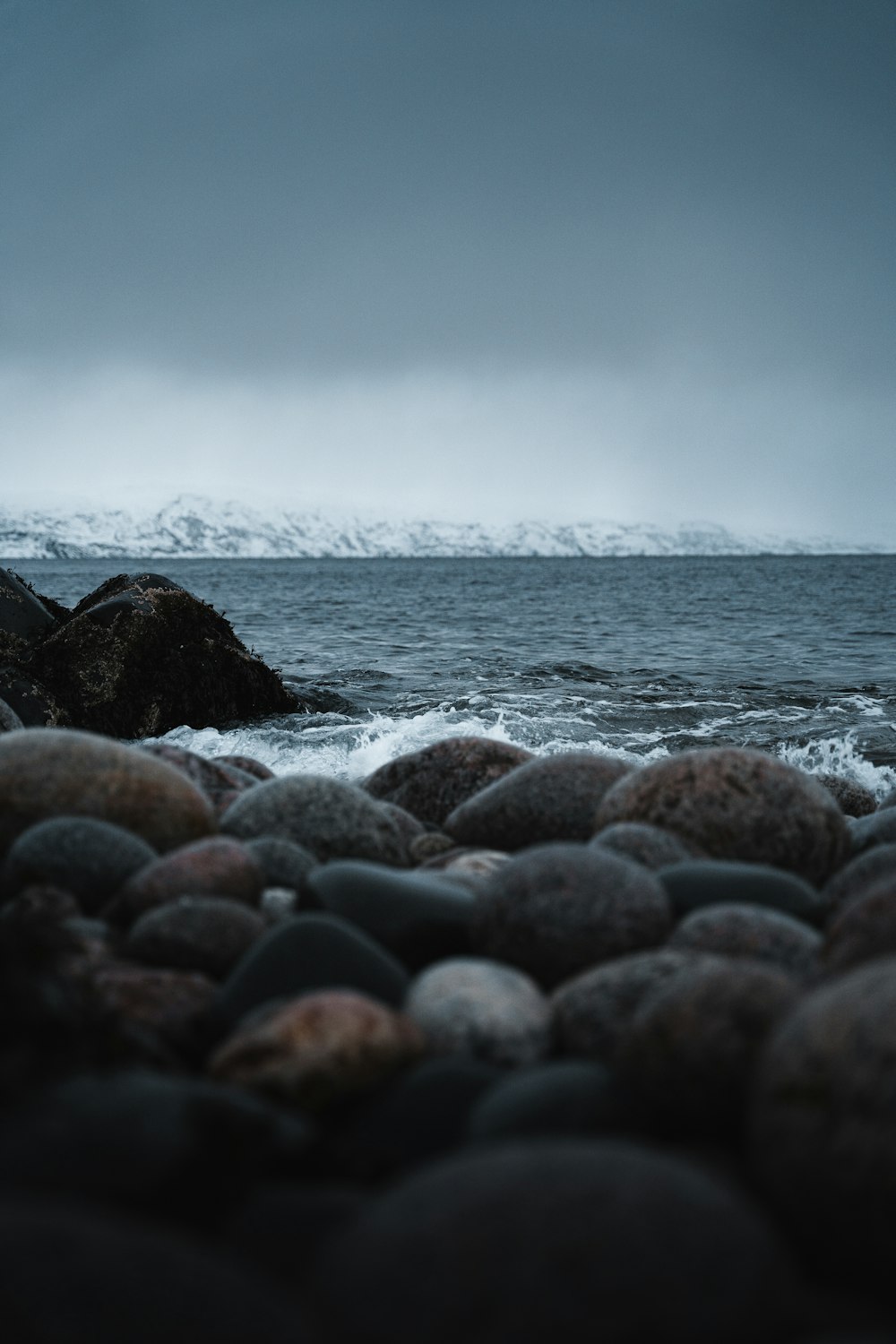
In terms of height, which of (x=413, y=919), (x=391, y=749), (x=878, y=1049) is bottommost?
(x=391, y=749)

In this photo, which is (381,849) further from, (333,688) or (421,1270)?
(333,688)

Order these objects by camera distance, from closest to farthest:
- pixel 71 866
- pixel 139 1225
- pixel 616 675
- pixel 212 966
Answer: pixel 139 1225
pixel 212 966
pixel 71 866
pixel 616 675

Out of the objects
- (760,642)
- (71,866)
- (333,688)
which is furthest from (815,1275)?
(760,642)

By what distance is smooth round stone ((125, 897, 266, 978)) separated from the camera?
10.8ft

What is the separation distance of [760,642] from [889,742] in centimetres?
1156

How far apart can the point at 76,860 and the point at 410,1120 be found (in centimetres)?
206

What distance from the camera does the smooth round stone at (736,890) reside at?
3.80 m

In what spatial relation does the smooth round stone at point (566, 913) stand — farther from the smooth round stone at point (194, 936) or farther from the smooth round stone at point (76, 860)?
the smooth round stone at point (76, 860)

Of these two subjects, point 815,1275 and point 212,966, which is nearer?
point 815,1275

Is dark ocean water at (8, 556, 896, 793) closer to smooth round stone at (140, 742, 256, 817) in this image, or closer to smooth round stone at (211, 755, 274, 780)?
smooth round stone at (211, 755, 274, 780)

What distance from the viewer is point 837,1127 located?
6.30 ft

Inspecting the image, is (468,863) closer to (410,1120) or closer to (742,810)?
(742,810)

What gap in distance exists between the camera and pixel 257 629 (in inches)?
1048

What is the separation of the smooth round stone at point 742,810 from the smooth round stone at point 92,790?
7.19 ft
